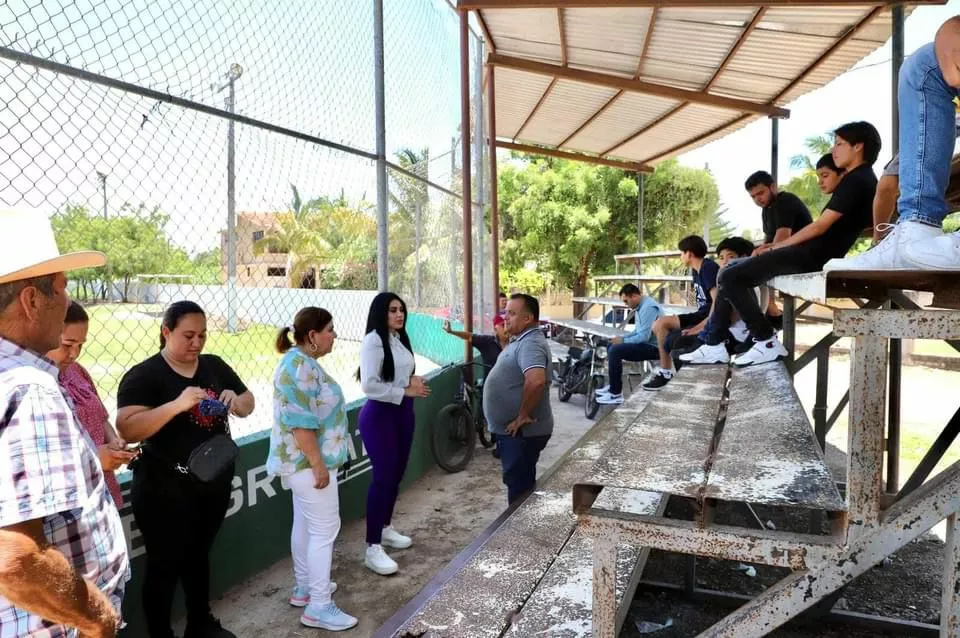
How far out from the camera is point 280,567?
4117 mm

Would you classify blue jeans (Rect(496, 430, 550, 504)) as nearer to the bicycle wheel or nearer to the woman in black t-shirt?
the woman in black t-shirt

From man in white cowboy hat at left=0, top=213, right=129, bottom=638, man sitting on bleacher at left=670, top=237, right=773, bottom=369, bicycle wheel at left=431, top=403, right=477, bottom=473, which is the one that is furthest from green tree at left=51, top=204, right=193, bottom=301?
man sitting on bleacher at left=670, top=237, right=773, bottom=369

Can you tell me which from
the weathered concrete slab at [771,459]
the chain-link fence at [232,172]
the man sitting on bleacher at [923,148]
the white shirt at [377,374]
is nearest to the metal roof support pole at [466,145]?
the chain-link fence at [232,172]

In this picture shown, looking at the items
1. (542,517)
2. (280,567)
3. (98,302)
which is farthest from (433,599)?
(98,302)

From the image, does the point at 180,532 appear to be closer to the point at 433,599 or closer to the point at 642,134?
the point at 433,599

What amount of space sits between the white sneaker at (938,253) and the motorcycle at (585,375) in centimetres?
730

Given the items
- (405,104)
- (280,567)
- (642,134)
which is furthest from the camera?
(642,134)

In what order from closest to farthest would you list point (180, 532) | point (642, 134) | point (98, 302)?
1. point (180, 532)
2. point (98, 302)
3. point (642, 134)

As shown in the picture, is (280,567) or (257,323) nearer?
(280,567)

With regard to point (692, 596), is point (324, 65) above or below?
above

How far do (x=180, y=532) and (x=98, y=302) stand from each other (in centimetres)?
270

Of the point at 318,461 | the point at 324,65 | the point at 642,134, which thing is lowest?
the point at 318,461

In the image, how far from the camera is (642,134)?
36.4 feet

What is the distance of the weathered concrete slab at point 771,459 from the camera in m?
1.70
